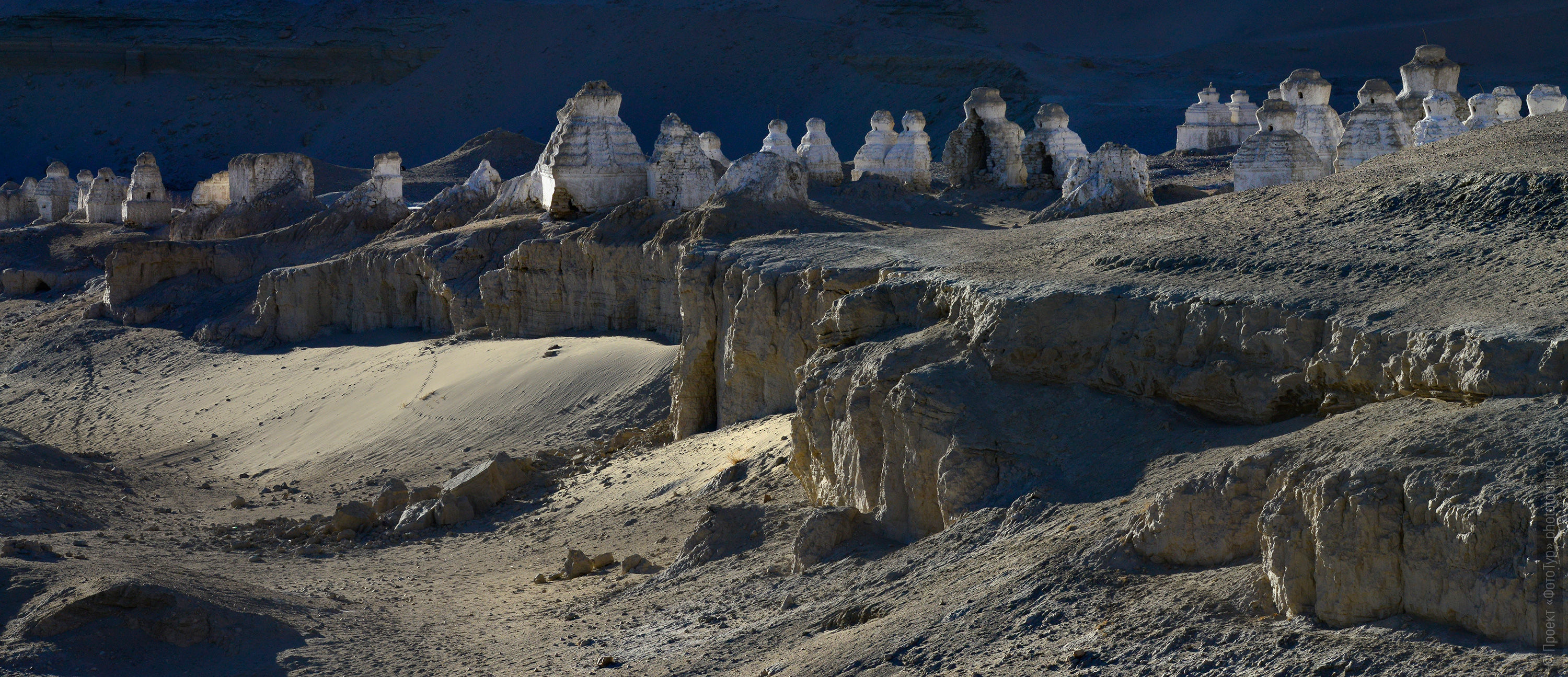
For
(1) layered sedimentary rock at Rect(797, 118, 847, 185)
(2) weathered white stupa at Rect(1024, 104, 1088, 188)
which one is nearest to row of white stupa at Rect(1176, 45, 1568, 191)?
(2) weathered white stupa at Rect(1024, 104, 1088, 188)

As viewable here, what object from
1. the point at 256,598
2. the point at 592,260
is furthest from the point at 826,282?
the point at 592,260

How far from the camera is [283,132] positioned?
2051 inches

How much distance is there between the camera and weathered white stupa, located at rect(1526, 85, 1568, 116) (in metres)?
23.0

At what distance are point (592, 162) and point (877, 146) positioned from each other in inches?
365

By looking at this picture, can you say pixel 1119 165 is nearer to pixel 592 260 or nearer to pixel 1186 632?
pixel 592 260

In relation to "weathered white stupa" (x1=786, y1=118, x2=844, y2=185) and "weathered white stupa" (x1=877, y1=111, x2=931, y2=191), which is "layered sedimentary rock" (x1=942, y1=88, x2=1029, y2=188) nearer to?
"weathered white stupa" (x1=877, y1=111, x2=931, y2=191)

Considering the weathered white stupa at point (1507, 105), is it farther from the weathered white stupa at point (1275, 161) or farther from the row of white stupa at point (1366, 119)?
the weathered white stupa at point (1275, 161)

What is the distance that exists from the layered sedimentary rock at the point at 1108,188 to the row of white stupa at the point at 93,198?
20.5 m

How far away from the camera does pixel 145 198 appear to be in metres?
31.9

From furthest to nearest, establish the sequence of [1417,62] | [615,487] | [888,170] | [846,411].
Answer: [888,170], [1417,62], [615,487], [846,411]

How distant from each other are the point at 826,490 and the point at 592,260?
876 centimetres

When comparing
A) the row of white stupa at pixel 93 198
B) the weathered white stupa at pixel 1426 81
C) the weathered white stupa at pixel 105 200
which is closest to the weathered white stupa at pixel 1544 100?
the weathered white stupa at pixel 1426 81

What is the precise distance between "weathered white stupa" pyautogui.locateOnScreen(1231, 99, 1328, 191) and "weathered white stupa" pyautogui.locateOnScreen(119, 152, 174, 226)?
75.5ft

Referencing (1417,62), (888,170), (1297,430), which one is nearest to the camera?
(1297,430)
